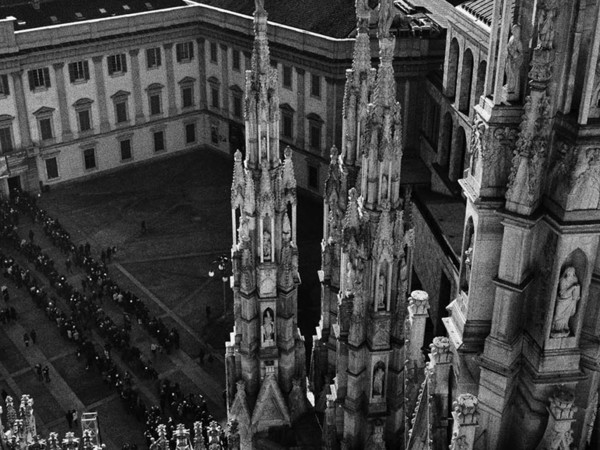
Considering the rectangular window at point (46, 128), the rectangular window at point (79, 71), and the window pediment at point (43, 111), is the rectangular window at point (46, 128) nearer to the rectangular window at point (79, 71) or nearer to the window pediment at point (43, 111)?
the window pediment at point (43, 111)

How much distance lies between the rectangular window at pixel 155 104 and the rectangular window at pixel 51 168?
10839 millimetres

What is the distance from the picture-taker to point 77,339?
4609cm

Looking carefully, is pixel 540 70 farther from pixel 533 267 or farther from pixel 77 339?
pixel 77 339

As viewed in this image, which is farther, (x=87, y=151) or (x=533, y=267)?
(x=87, y=151)

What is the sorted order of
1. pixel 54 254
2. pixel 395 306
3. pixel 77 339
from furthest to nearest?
pixel 54 254 < pixel 77 339 < pixel 395 306

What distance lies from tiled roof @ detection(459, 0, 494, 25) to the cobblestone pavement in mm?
20423

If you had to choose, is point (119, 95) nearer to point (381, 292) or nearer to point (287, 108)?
point (287, 108)

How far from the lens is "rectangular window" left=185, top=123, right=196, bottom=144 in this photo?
78.3 meters

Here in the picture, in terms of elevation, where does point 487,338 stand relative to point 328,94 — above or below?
above

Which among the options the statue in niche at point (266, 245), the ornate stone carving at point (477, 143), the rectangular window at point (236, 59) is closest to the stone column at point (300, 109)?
the rectangular window at point (236, 59)

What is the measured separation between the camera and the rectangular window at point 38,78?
66.6 meters

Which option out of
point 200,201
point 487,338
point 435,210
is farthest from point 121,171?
point 487,338

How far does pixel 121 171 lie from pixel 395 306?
57478 millimetres

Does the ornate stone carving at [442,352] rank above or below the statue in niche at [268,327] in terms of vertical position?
above
